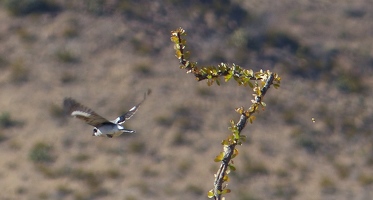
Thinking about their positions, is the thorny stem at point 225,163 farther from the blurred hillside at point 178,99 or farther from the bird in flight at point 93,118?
the blurred hillside at point 178,99

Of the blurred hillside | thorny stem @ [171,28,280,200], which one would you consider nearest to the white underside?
thorny stem @ [171,28,280,200]

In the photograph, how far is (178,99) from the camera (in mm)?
31125

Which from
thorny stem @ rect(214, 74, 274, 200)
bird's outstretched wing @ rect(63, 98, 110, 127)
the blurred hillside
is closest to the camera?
thorny stem @ rect(214, 74, 274, 200)

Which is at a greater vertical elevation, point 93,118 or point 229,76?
point 93,118

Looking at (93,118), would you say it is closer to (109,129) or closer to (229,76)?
(109,129)

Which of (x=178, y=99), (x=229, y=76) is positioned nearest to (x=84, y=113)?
(x=229, y=76)

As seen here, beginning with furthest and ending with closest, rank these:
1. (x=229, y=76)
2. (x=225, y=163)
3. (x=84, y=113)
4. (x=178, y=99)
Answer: (x=178, y=99) → (x=84, y=113) → (x=229, y=76) → (x=225, y=163)

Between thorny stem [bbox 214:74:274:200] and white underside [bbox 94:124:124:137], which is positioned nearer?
thorny stem [bbox 214:74:274:200]

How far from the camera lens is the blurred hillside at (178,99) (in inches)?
1061

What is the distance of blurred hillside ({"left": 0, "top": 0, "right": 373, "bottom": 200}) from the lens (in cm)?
2695

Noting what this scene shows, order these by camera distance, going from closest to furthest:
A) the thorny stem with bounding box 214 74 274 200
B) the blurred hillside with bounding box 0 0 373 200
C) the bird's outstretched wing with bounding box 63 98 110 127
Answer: the thorny stem with bounding box 214 74 274 200 → the bird's outstretched wing with bounding box 63 98 110 127 → the blurred hillside with bounding box 0 0 373 200

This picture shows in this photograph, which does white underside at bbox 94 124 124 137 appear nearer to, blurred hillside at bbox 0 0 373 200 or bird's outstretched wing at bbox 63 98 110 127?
bird's outstretched wing at bbox 63 98 110 127


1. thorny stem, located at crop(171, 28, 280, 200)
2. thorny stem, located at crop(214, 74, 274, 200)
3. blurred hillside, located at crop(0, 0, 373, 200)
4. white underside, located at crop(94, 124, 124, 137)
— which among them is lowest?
thorny stem, located at crop(214, 74, 274, 200)

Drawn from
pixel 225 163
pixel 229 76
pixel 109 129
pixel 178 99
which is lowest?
pixel 225 163
